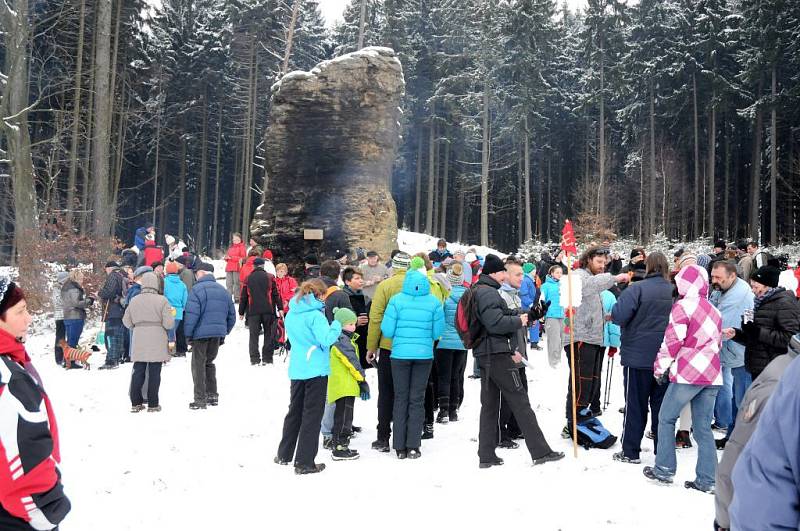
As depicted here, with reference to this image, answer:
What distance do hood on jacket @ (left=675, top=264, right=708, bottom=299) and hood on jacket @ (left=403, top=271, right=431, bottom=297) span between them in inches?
104

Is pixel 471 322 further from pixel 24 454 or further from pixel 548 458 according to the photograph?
pixel 24 454

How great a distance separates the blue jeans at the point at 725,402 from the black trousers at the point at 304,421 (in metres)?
4.59

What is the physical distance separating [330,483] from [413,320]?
76.9 inches

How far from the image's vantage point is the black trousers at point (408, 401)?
275 inches

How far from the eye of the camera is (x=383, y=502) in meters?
5.64

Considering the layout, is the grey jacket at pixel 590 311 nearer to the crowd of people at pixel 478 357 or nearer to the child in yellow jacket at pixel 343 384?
the crowd of people at pixel 478 357

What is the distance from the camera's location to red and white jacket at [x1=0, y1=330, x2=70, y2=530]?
9.34 ft

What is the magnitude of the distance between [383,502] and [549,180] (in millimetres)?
39984

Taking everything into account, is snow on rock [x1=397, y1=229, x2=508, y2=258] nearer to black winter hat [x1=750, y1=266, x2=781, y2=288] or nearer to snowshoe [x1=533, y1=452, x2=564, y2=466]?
snowshoe [x1=533, y1=452, x2=564, y2=466]

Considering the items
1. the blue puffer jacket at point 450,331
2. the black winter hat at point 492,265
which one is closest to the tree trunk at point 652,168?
the blue puffer jacket at point 450,331

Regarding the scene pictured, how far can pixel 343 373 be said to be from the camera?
23.4ft

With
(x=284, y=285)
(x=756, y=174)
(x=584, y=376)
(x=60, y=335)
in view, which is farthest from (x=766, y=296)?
(x=756, y=174)

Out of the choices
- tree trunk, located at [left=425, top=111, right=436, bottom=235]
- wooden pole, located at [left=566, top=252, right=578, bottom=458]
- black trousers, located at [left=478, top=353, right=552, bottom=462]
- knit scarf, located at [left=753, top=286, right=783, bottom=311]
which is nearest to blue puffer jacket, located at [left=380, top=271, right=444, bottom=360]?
black trousers, located at [left=478, top=353, right=552, bottom=462]

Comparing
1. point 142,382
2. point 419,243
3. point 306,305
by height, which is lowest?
point 142,382
